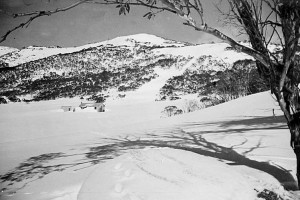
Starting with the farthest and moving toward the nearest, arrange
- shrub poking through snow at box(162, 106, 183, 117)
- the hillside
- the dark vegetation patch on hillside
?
the dark vegetation patch on hillside, the hillside, shrub poking through snow at box(162, 106, 183, 117)

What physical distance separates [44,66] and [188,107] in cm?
2890

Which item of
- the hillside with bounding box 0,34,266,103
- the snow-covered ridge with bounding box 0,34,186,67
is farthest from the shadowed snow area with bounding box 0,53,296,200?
the snow-covered ridge with bounding box 0,34,186,67

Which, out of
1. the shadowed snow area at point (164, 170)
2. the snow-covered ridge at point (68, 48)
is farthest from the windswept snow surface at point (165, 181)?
the snow-covered ridge at point (68, 48)

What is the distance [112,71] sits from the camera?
122 feet

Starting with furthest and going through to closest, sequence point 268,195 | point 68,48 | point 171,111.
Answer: point 68,48
point 171,111
point 268,195

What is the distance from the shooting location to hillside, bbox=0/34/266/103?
26.1 meters

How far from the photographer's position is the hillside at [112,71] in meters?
26.1

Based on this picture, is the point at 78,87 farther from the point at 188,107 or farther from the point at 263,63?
the point at 263,63

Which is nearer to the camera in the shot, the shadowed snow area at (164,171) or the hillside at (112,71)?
the shadowed snow area at (164,171)

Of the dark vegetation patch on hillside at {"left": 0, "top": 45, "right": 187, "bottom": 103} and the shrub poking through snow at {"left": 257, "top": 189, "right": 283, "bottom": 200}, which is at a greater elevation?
the dark vegetation patch on hillside at {"left": 0, "top": 45, "right": 187, "bottom": 103}

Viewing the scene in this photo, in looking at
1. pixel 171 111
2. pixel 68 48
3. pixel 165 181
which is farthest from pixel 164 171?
pixel 68 48

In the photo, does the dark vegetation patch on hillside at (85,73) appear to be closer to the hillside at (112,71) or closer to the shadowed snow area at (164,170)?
the hillside at (112,71)

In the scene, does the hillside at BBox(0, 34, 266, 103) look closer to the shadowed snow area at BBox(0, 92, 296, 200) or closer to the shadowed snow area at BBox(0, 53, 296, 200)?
the shadowed snow area at BBox(0, 53, 296, 200)

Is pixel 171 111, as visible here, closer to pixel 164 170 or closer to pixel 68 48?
pixel 164 170
